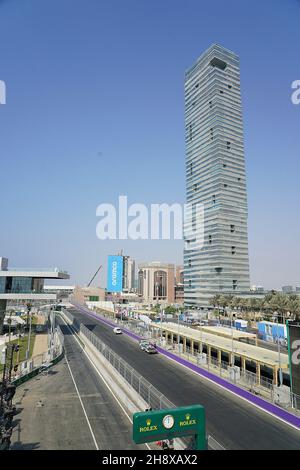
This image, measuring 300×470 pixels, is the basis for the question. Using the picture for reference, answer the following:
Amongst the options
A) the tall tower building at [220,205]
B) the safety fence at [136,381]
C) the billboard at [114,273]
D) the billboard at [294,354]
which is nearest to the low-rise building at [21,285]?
the safety fence at [136,381]

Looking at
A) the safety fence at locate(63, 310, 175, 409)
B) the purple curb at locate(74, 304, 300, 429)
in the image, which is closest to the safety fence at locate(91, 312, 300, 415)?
the purple curb at locate(74, 304, 300, 429)

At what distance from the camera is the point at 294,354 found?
26953 mm

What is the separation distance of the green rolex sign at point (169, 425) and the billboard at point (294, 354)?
13653mm

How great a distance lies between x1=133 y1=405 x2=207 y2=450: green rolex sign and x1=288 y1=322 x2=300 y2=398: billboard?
13.7 m

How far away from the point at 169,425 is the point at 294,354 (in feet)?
53.1

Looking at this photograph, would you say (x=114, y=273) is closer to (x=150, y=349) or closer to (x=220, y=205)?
(x=150, y=349)

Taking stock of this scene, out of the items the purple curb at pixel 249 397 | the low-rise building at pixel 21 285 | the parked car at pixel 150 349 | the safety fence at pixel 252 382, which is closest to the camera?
the purple curb at pixel 249 397

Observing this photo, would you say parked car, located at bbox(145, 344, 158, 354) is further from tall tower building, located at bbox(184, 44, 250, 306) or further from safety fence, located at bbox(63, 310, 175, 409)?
tall tower building, located at bbox(184, 44, 250, 306)

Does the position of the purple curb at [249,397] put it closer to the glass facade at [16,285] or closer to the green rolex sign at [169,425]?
the green rolex sign at [169,425]

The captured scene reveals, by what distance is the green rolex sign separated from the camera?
14744mm

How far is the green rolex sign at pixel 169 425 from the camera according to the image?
14744 millimetres

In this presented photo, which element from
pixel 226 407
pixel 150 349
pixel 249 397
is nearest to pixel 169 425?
pixel 226 407

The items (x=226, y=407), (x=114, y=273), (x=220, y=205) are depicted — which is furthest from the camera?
(x=220, y=205)
